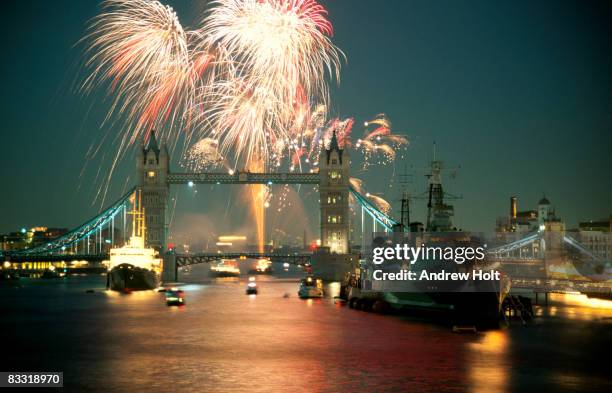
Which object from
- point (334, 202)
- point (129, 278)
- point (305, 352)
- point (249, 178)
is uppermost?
point (249, 178)

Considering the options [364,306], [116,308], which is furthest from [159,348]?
[116,308]

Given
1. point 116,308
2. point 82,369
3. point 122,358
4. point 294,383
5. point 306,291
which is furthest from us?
point 306,291

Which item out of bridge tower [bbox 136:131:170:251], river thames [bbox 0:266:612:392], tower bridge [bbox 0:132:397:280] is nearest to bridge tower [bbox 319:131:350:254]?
tower bridge [bbox 0:132:397:280]

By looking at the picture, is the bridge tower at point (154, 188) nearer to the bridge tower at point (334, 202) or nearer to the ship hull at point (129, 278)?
the ship hull at point (129, 278)

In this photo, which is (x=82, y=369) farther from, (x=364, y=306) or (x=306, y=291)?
(x=306, y=291)

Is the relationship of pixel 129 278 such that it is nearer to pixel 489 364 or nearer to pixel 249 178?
pixel 249 178

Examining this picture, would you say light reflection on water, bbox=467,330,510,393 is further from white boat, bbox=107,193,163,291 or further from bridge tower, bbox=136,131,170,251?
bridge tower, bbox=136,131,170,251

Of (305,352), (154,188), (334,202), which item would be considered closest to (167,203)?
(154,188)
